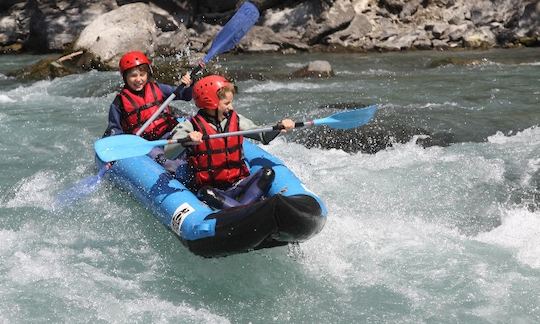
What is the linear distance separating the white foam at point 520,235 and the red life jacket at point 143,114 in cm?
275

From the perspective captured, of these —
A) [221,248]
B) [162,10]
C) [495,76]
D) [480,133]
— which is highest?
[221,248]

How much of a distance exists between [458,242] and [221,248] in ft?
5.78

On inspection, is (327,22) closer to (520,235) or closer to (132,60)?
(132,60)

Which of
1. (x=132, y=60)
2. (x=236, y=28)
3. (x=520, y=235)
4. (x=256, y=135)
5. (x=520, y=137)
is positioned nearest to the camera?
(x=256, y=135)

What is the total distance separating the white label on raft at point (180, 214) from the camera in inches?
163

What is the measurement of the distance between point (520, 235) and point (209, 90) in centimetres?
233

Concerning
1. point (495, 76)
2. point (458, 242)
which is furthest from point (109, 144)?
point (495, 76)

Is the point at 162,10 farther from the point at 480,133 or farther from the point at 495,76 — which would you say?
the point at 480,133

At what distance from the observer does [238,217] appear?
378cm

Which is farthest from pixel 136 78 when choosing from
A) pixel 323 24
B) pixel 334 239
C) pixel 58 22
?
pixel 58 22

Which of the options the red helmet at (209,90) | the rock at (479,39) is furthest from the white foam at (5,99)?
the rock at (479,39)

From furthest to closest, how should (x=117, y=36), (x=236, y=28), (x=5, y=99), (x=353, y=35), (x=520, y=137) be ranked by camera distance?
(x=353, y=35)
(x=117, y=36)
(x=5, y=99)
(x=520, y=137)
(x=236, y=28)

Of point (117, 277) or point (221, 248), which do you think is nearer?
point (221, 248)

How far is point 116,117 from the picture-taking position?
5945 mm
